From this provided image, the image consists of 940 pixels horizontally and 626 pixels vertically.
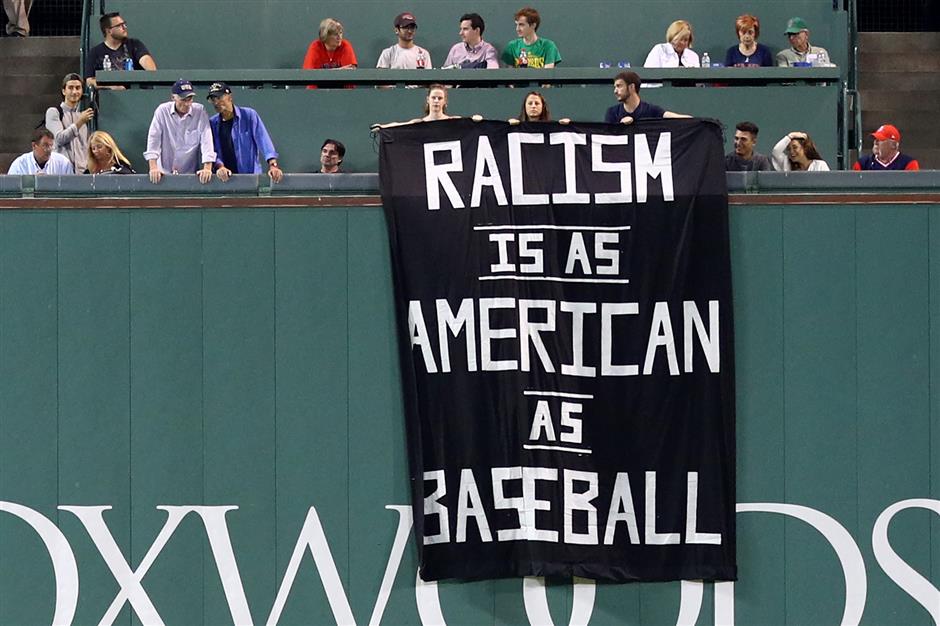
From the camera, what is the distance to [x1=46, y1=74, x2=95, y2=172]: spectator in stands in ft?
43.5

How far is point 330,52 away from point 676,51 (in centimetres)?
322

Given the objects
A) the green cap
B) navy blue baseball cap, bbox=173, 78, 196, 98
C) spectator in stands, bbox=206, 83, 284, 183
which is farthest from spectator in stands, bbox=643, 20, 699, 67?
navy blue baseball cap, bbox=173, 78, 196, 98

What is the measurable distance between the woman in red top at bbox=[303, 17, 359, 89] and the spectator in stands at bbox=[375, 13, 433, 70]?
33cm

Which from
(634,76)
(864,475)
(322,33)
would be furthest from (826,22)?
(864,475)

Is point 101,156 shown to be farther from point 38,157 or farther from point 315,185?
point 38,157

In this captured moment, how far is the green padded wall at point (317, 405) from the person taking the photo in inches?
365

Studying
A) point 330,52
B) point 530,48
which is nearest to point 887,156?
point 530,48

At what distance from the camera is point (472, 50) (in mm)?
14445

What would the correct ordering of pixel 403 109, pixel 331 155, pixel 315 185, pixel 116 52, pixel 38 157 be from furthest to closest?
1. pixel 116 52
2. pixel 403 109
3. pixel 38 157
4. pixel 331 155
5. pixel 315 185

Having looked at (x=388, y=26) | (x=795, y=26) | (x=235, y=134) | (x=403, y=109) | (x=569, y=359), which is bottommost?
(x=569, y=359)

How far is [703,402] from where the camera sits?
9.23 meters

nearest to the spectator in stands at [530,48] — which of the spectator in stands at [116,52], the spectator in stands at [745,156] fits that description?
the spectator in stands at [745,156]

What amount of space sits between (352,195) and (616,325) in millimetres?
1766

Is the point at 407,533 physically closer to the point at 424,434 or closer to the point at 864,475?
the point at 424,434
